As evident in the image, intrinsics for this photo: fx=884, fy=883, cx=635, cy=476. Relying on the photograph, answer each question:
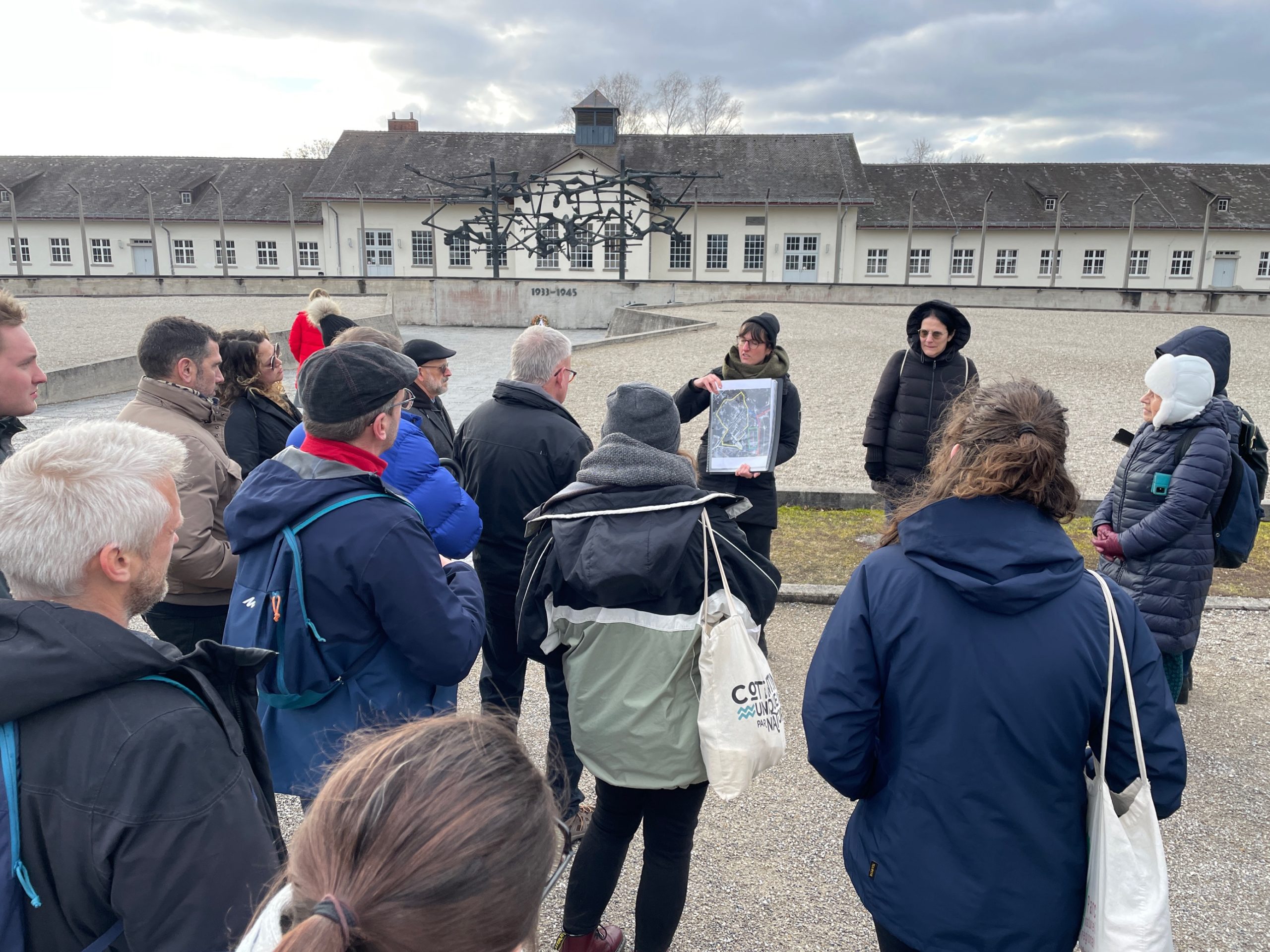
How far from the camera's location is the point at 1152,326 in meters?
22.4

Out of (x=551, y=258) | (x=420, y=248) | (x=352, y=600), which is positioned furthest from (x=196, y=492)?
(x=420, y=248)

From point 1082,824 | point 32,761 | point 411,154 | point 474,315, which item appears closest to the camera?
point 32,761

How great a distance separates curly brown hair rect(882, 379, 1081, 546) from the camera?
6.35ft

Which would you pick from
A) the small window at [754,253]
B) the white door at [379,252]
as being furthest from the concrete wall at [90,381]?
the small window at [754,253]

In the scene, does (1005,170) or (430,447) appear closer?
(430,447)

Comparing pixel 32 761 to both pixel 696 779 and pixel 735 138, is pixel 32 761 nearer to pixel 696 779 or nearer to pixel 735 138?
pixel 696 779

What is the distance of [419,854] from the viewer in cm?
102

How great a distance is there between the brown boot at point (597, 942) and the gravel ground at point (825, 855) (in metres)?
0.12

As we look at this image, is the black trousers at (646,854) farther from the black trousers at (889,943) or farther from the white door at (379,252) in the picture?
the white door at (379,252)

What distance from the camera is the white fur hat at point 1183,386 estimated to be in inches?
155

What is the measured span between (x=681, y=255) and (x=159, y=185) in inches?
1074

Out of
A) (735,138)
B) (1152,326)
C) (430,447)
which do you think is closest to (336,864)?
(430,447)

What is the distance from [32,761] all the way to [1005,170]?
2002 inches

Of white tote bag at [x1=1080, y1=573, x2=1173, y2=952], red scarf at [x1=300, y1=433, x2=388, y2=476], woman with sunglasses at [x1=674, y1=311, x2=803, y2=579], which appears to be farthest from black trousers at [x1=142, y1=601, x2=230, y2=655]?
white tote bag at [x1=1080, y1=573, x2=1173, y2=952]
